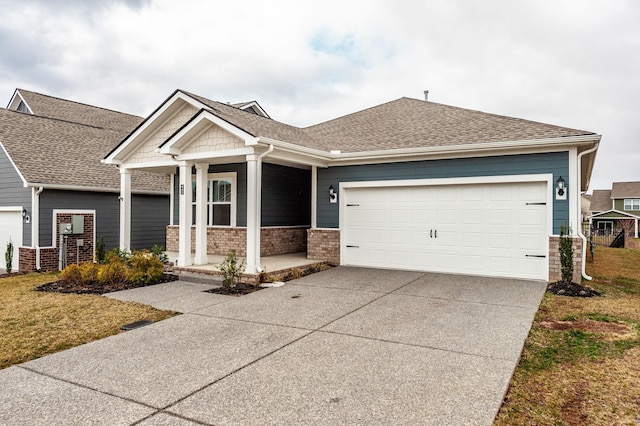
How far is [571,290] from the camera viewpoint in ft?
25.9

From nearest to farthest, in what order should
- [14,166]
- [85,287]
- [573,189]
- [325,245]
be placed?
[573,189], [85,287], [325,245], [14,166]

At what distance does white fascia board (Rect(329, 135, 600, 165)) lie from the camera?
27.6 feet

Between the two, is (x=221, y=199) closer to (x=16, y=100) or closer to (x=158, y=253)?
(x=158, y=253)

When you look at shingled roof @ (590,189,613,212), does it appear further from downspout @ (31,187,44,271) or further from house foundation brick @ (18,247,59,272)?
downspout @ (31,187,44,271)

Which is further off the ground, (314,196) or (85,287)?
(314,196)

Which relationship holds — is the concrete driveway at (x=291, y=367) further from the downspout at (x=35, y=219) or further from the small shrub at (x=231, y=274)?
the downspout at (x=35, y=219)

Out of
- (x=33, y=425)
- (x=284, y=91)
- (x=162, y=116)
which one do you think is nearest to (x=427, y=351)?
(x=33, y=425)

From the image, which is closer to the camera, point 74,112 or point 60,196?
point 60,196

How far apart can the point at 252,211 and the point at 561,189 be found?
663 cm

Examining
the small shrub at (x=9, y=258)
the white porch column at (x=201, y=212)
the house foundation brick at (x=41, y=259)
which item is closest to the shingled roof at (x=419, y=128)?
the white porch column at (x=201, y=212)

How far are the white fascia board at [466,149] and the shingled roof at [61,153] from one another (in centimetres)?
855

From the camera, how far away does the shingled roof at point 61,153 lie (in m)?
12.9

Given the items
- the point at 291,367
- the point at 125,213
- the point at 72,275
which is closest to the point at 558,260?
the point at 291,367

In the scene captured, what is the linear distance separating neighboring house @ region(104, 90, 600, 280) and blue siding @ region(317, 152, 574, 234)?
0.03 meters
